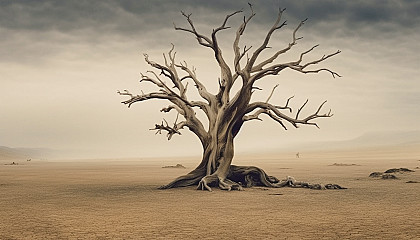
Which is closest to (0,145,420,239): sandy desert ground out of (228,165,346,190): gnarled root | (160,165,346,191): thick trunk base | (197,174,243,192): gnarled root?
(197,174,243,192): gnarled root

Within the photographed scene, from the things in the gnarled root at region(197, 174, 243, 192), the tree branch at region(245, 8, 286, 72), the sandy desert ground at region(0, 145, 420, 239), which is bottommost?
the sandy desert ground at region(0, 145, 420, 239)

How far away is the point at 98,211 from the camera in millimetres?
14125

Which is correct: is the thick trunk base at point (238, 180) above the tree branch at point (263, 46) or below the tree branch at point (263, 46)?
below

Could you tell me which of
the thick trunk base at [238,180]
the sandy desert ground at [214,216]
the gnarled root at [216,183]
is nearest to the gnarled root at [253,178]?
the thick trunk base at [238,180]

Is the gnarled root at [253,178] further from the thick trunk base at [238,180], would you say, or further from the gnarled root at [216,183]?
the gnarled root at [216,183]

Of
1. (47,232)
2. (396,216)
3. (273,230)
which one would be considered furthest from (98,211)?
→ (396,216)

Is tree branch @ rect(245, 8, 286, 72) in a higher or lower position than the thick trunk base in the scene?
higher

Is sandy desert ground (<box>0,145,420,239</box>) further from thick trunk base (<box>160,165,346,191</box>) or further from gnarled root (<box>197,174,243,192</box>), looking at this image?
thick trunk base (<box>160,165,346,191</box>)

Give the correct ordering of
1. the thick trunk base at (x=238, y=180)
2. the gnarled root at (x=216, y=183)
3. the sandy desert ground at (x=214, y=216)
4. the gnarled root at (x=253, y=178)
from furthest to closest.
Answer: the gnarled root at (x=253, y=178) < the thick trunk base at (x=238, y=180) < the gnarled root at (x=216, y=183) < the sandy desert ground at (x=214, y=216)

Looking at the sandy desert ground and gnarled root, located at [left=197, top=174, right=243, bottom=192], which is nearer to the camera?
the sandy desert ground

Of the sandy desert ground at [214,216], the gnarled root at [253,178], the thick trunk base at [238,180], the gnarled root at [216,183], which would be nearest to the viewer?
the sandy desert ground at [214,216]

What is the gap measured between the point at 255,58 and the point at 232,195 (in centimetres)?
709

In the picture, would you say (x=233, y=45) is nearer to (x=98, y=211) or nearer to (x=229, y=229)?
(x=98, y=211)

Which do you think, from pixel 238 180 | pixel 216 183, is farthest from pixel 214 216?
pixel 238 180
